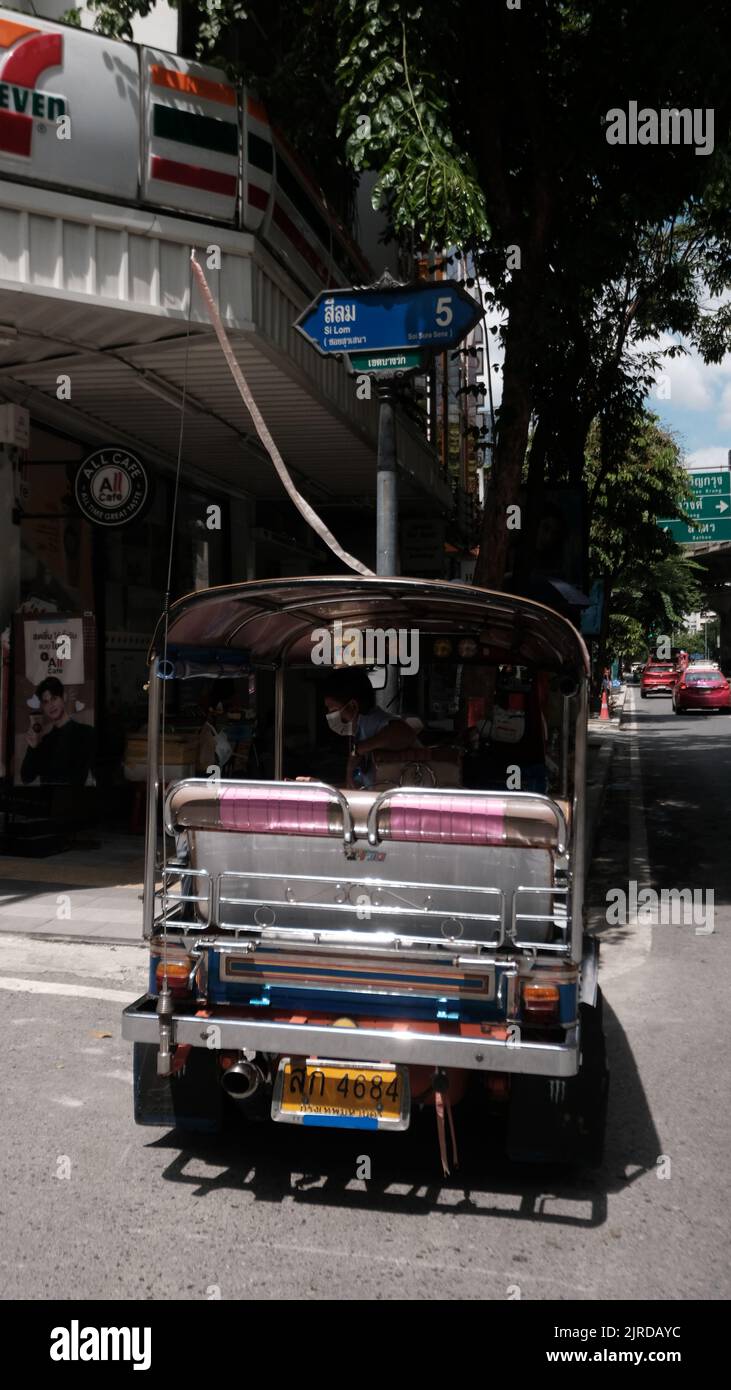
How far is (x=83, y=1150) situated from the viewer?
14.3 feet

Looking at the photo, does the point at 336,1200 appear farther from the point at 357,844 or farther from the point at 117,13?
the point at 117,13

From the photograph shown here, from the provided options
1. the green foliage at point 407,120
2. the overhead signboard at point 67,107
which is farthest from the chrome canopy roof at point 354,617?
the overhead signboard at point 67,107

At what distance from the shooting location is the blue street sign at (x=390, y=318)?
6.48m

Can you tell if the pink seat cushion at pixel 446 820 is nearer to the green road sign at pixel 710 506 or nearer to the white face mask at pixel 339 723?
the white face mask at pixel 339 723

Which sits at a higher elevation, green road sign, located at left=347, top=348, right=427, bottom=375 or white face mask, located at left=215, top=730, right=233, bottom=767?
green road sign, located at left=347, top=348, right=427, bottom=375

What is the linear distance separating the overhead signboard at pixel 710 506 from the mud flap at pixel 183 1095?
3021 centimetres

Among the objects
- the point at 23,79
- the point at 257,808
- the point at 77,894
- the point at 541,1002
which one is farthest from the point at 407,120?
the point at 541,1002

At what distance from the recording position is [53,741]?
10.4m

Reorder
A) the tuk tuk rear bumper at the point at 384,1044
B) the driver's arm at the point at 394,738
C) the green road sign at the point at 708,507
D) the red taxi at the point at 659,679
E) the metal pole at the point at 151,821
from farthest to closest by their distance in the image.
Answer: the red taxi at the point at 659,679 < the green road sign at the point at 708,507 < the driver's arm at the point at 394,738 < the metal pole at the point at 151,821 < the tuk tuk rear bumper at the point at 384,1044

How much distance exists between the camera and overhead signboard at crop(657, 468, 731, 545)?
107 ft

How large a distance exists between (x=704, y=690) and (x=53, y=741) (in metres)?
28.3

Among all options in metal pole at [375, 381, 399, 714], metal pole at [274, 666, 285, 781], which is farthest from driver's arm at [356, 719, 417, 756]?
metal pole at [375, 381, 399, 714]

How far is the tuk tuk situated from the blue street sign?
2272 millimetres

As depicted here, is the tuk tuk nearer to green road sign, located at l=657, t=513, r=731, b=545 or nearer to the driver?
the driver
